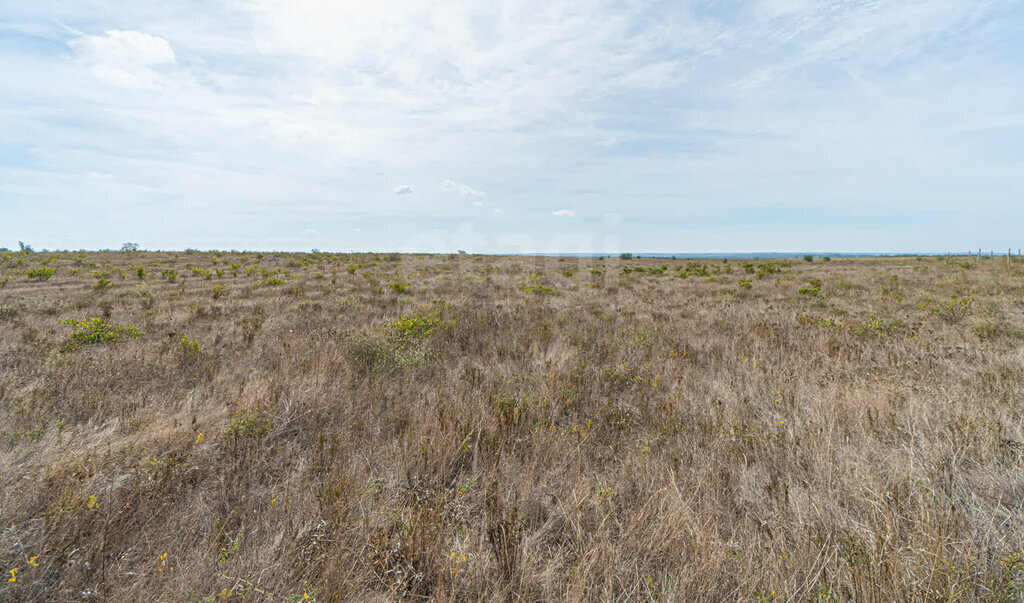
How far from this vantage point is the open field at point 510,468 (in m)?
2.07

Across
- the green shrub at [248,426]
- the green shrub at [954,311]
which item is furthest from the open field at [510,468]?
the green shrub at [954,311]

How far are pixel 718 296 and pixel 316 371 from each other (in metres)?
13.2

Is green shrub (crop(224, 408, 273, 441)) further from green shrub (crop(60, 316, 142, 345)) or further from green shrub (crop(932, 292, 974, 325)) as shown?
green shrub (crop(932, 292, 974, 325))

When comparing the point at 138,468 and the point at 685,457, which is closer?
the point at 138,468

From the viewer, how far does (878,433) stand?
140 inches

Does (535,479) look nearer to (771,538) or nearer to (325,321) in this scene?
(771,538)

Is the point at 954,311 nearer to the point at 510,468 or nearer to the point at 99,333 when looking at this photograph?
the point at 510,468

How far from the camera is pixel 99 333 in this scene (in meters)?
6.80

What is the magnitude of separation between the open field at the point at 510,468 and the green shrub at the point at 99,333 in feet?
0.18

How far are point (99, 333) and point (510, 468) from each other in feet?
27.1

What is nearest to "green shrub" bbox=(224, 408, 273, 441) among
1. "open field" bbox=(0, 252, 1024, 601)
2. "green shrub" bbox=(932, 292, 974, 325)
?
"open field" bbox=(0, 252, 1024, 601)

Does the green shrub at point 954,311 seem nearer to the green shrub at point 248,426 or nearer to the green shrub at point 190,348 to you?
the green shrub at point 248,426


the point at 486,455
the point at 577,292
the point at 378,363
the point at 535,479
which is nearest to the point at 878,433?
the point at 535,479

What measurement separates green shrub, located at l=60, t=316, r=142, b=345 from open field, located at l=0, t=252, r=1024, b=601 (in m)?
0.06
